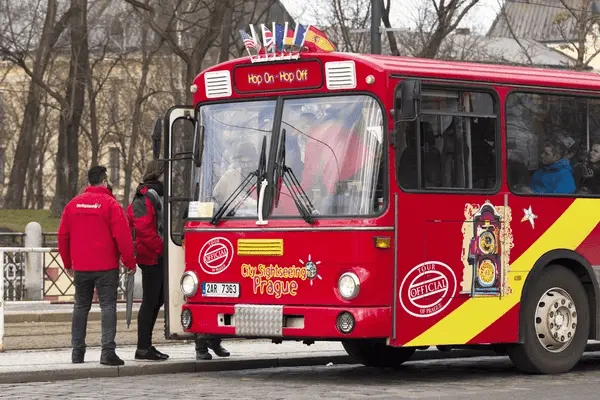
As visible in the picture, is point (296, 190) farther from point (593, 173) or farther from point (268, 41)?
point (593, 173)

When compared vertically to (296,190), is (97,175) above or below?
above

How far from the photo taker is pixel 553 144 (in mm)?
14586

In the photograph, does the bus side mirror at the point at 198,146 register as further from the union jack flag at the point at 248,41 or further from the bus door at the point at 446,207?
the bus door at the point at 446,207

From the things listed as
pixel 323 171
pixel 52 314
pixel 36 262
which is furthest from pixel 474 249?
pixel 36 262

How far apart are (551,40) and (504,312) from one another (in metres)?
90.3

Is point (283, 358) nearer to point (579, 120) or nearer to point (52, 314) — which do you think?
point (579, 120)

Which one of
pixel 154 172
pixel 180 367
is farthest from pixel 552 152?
pixel 180 367

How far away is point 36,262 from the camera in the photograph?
26328 mm

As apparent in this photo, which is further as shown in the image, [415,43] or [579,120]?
[415,43]

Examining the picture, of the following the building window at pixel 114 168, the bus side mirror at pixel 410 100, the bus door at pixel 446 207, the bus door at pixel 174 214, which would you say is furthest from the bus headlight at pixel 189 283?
the building window at pixel 114 168

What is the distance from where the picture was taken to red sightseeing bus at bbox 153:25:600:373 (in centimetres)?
1314

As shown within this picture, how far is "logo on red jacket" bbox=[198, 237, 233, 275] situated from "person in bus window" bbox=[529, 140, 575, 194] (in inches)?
118

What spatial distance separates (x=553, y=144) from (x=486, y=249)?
146cm

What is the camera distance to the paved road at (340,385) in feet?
39.9
